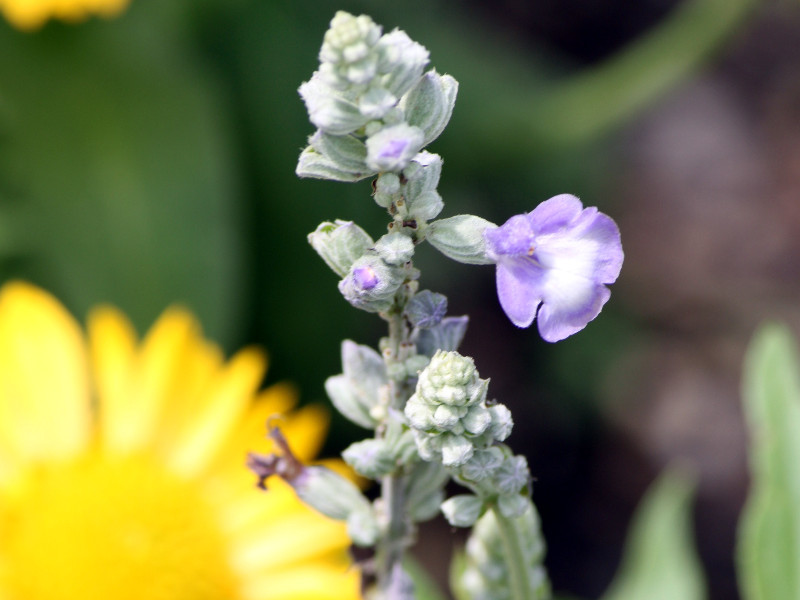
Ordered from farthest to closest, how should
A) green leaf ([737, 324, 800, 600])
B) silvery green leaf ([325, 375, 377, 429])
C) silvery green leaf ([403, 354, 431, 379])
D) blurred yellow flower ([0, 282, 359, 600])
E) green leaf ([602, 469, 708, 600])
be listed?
blurred yellow flower ([0, 282, 359, 600]), green leaf ([602, 469, 708, 600]), green leaf ([737, 324, 800, 600]), silvery green leaf ([325, 375, 377, 429]), silvery green leaf ([403, 354, 431, 379])

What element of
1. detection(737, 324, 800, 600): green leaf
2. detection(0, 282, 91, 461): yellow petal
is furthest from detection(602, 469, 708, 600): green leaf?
detection(0, 282, 91, 461): yellow petal

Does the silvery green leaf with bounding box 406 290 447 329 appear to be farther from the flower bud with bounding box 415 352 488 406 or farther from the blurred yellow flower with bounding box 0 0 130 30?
the blurred yellow flower with bounding box 0 0 130 30

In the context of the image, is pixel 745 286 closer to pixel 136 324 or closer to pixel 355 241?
pixel 136 324

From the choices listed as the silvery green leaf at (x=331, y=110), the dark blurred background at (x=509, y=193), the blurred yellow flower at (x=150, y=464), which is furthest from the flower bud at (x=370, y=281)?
the dark blurred background at (x=509, y=193)

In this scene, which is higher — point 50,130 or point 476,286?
point 50,130

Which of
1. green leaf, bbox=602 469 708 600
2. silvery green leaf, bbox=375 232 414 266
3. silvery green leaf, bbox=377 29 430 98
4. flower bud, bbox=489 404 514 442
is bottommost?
green leaf, bbox=602 469 708 600

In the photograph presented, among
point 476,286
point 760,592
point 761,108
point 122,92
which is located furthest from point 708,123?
point 760,592

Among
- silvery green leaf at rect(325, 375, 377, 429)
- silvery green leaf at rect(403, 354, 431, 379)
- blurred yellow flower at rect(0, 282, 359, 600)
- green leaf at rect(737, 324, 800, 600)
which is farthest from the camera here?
blurred yellow flower at rect(0, 282, 359, 600)

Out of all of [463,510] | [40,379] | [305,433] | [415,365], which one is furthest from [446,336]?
[40,379]
